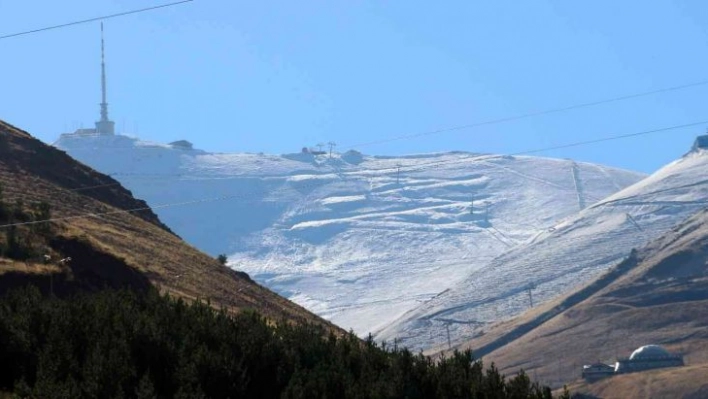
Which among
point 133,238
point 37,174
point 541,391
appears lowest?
point 541,391

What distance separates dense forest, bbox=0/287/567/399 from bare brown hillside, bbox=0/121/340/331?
35.1ft

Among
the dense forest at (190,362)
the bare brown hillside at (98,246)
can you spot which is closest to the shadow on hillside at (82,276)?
the bare brown hillside at (98,246)

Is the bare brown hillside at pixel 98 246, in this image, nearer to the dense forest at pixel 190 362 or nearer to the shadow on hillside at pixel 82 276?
the shadow on hillside at pixel 82 276

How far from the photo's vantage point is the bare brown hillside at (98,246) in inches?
2266

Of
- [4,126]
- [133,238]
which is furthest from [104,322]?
[4,126]

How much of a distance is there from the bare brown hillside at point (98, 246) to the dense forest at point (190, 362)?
35.1 feet

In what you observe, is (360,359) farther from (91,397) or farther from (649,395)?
(649,395)

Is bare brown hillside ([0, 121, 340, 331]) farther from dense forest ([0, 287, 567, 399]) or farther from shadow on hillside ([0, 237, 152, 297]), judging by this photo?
dense forest ([0, 287, 567, 399])

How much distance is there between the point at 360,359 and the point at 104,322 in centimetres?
703

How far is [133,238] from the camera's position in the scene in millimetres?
73000

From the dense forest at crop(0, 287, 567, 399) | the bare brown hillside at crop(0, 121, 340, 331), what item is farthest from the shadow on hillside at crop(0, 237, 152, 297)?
the dense forest at crop(0, 287, 567, 399)

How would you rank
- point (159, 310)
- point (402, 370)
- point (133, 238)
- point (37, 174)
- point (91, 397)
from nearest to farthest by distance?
point (91, 397)
point (402, 370)
point (159, 310)
point (133, 238)
point (37, 174)

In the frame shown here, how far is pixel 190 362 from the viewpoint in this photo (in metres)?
37.3

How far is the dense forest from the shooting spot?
3556cm
